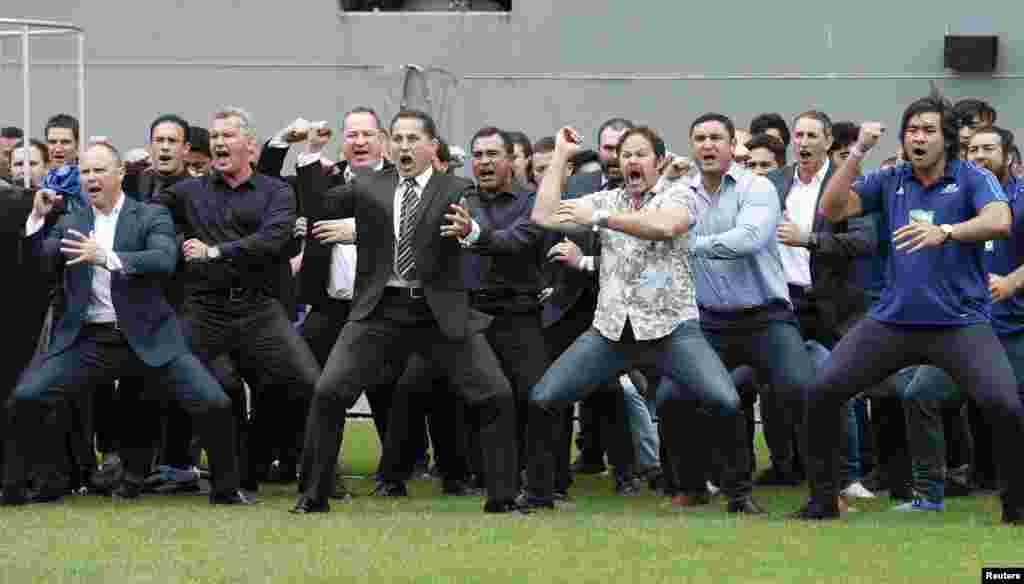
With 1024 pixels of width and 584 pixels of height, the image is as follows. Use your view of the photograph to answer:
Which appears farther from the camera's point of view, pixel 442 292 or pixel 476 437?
pixel 476 437

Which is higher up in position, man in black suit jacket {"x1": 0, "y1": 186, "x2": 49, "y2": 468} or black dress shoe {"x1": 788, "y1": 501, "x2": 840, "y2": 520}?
man in black suit jacket {"x1": 0, "y1": 186, "x2": 49, "y2": 468}

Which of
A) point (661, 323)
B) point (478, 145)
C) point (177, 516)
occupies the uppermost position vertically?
point (478, 145)

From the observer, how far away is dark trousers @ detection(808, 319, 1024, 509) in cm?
1137

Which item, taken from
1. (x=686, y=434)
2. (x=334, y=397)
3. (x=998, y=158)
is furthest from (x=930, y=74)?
(x=334, y=397)

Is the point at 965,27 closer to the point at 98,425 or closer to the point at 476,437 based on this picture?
the point at 476,437

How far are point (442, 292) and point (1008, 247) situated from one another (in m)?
3.43

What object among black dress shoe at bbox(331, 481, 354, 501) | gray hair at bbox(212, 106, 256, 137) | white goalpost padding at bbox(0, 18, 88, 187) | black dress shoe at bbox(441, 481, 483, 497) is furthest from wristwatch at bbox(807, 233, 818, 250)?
white goalpost padding at bbox(0, 18, 88, 187)

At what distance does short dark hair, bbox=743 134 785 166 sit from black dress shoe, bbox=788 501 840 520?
2.94 m

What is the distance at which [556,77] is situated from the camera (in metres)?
20.8

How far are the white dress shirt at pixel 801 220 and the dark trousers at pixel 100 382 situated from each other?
368 centimetres

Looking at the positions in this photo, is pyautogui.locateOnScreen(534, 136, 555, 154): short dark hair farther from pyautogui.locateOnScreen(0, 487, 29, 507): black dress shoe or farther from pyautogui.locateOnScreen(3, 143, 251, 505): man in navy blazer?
pyautogui.locateOnScreen(0, 487, 29, 507): black dress shoe

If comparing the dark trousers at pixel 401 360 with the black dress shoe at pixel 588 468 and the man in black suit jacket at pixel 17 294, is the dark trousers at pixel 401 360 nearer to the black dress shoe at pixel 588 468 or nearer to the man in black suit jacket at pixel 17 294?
the man in black suit jacket at pixel 17 294

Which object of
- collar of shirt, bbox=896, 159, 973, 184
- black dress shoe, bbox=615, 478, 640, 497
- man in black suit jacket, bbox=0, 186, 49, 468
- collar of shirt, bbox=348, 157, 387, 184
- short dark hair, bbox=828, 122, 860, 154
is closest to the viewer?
collar of shirt, bbox=896, 159, 973, 184

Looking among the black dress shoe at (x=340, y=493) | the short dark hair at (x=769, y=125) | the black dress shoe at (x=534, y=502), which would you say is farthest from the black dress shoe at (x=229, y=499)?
the short dark hair at (x=769, y=125)
